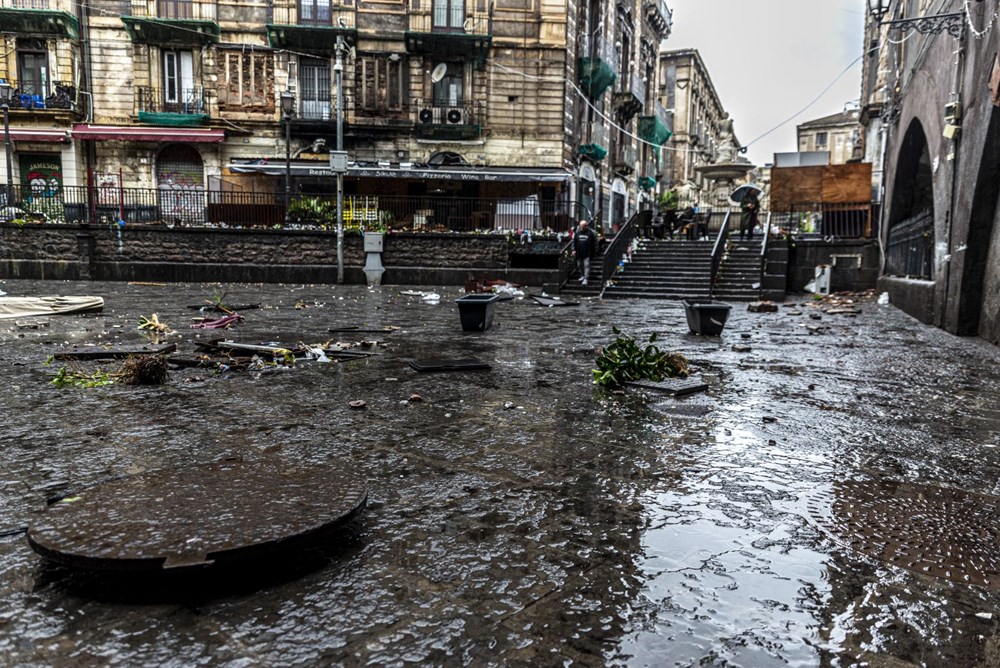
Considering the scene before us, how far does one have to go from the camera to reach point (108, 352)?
23.9 ft

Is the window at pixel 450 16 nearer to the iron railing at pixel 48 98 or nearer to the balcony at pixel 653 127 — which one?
the iron railing at pixel 48 98

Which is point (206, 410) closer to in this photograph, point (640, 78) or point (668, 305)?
point (668, 305)

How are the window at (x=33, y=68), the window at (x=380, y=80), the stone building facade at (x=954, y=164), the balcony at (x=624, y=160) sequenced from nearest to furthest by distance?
the stone building facade at (x=954, y=164), the window at (x=33, y=68), the window at (x=380, y=80), the balcony at (x=624, y=160)

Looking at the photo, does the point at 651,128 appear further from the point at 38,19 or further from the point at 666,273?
the point at 38,19

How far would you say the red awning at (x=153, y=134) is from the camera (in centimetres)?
2845

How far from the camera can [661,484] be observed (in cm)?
367

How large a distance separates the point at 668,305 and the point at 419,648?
15.4 meters

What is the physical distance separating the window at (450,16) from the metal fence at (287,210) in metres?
10.2

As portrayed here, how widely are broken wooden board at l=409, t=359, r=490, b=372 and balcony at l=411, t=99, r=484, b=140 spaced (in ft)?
78.7

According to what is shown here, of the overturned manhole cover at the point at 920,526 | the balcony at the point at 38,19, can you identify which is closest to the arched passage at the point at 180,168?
the balcony at the point at 38,19

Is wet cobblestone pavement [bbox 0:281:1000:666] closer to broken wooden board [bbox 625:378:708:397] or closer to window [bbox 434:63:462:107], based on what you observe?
broken wooden board [bbox 625:378:708:397]

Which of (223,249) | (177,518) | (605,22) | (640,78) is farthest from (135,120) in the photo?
(177,518)

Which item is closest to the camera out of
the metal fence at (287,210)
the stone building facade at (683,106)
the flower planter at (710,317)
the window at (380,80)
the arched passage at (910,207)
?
the flower planter at (710,317)

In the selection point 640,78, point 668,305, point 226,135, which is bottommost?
point 668,305
